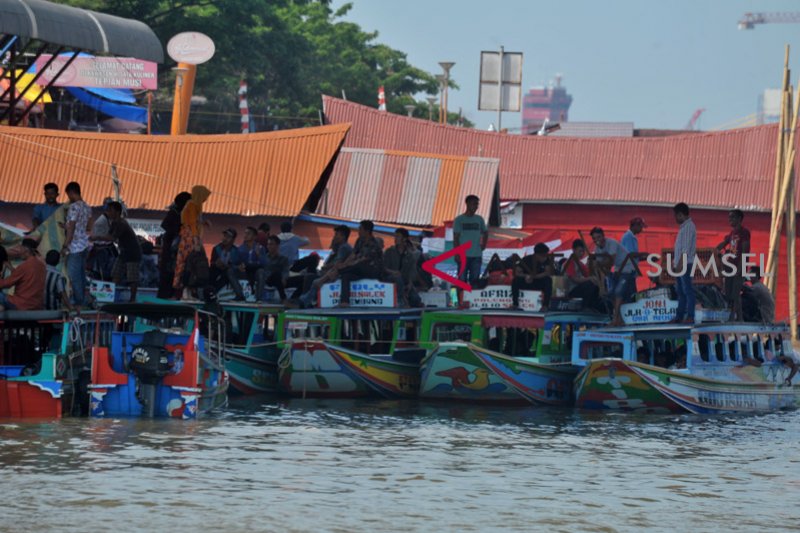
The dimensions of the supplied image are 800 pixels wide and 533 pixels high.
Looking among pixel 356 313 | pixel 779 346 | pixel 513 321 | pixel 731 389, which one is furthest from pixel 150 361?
pixel 779 346

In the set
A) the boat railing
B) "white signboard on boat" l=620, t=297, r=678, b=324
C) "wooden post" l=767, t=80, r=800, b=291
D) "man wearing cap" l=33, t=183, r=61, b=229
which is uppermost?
"wooden post" l=767, t=80, r=800, b=291

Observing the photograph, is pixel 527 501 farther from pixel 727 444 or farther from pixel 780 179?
pixel 780 179

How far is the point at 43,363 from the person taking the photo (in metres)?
18.8

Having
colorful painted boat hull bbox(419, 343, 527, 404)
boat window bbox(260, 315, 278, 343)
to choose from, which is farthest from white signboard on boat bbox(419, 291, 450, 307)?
boat window bbox(260, 315, 278, 343)

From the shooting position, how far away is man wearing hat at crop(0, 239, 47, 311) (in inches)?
758

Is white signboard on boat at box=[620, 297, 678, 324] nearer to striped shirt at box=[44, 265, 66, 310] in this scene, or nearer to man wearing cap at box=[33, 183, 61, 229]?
striped shirt at box=[44, 265, 66, 310]

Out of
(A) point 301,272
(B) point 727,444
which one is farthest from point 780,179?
(B) point 727,444

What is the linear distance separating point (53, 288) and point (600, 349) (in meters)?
8.55

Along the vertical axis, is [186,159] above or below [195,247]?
above

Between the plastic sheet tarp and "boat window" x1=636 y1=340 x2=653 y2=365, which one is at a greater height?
the plastic sheet tarp

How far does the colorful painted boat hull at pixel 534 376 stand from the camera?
2273 centimetres

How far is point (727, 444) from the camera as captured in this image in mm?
19312

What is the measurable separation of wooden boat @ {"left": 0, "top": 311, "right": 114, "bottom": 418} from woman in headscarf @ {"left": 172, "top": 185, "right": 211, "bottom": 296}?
2112 mm

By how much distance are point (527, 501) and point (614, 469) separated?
2.48 m
